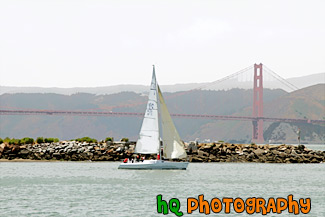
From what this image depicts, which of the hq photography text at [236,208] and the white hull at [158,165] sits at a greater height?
the white hull at [158,165]

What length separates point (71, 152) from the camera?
60.0 metres

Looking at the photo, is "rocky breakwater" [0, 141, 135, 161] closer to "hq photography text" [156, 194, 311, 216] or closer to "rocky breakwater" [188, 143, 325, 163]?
"rocky breakwater" [188, 143, 325, 163]

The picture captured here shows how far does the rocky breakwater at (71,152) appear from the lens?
196 feet

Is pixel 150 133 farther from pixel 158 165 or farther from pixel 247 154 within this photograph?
pixel 247 154

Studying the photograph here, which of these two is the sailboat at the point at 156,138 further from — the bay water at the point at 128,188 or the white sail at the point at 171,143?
the bay water at the point at 128,188

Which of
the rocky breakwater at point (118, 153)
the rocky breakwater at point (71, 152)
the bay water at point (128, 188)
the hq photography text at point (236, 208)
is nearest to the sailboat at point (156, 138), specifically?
the bay water at point (128, 188)

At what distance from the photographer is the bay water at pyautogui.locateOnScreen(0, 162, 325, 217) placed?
25.1 metres

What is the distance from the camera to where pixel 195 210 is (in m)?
24.3

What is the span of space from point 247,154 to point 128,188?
28991mm

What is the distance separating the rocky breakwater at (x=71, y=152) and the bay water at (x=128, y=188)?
11.0 metres

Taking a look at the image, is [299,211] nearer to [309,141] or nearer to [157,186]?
[157,186]

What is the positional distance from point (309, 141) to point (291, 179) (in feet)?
492

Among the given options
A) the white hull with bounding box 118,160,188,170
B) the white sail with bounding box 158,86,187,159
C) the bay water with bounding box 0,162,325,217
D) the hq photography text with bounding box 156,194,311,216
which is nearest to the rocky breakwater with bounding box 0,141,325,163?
the bay water with bounding box 0,162,325,217

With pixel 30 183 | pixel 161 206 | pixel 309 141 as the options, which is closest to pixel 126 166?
pixel 30 183
